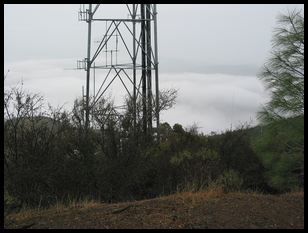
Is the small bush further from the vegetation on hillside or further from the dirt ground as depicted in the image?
the dirt ground

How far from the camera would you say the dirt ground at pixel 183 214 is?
7.80 meters

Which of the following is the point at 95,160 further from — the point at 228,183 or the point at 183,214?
the point at 183,214

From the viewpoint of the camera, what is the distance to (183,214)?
820 centimetres

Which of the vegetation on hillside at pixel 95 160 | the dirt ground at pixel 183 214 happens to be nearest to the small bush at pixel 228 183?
the vegetation on hillside at pixel 95 160

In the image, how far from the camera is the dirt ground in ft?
25.6

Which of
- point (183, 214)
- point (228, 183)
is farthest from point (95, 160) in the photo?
point (183, 214)

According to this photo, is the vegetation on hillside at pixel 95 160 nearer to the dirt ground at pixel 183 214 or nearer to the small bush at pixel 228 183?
the small bush at pixel 228 183

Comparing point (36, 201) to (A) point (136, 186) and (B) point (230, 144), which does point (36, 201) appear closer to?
(A) point (136, 186)

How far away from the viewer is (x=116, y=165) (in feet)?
44.5

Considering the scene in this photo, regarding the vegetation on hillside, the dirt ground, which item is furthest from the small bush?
the dirt ground

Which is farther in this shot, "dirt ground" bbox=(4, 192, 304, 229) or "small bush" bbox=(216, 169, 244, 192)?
"small bush" bbox=(216, 169, 244, 192)

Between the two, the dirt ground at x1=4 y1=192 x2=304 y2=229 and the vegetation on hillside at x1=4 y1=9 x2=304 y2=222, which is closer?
the dirt ground at x1=4 y1=192 x2=304 y2=229

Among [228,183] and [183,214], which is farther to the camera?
[228,183]

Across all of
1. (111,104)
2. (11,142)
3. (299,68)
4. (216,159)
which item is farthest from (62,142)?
(299,68)
